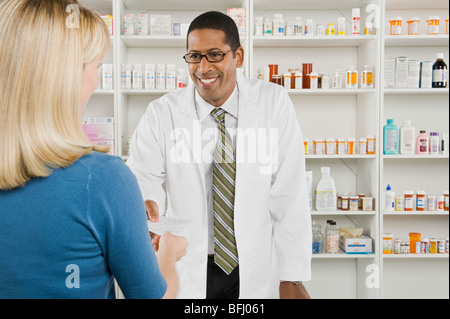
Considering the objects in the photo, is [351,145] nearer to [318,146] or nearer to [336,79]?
[318,146]

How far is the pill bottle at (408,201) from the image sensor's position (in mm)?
2117

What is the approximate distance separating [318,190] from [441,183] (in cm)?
76

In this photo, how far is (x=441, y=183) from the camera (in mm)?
2291

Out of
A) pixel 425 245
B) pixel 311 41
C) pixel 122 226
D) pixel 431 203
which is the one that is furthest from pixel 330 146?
pixel 122 226

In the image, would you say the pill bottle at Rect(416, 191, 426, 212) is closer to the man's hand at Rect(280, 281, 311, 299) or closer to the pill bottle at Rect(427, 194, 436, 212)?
the pill bottle at Rect(427, 194, 436, 212)

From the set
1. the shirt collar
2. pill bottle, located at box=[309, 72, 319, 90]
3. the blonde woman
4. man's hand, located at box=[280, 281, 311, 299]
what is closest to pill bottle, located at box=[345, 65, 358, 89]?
pill bottle, located at box=[309, 72, 319, 90]

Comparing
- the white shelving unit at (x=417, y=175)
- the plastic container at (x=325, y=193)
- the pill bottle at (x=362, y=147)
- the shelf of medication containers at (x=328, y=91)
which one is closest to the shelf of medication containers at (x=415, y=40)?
the white shelving unit at (x=417, y=175)

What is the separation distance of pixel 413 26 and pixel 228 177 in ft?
4.99

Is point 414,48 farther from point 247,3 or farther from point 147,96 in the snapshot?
point 147,96

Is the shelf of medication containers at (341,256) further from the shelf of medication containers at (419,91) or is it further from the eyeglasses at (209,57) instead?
the eyeglasses at (209,57)

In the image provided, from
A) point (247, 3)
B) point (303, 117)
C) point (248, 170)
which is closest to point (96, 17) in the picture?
point (248, 170)

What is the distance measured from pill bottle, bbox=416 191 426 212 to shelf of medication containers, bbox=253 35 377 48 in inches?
32.7

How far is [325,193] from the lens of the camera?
204cm

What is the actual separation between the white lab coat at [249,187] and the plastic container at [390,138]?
120cm
